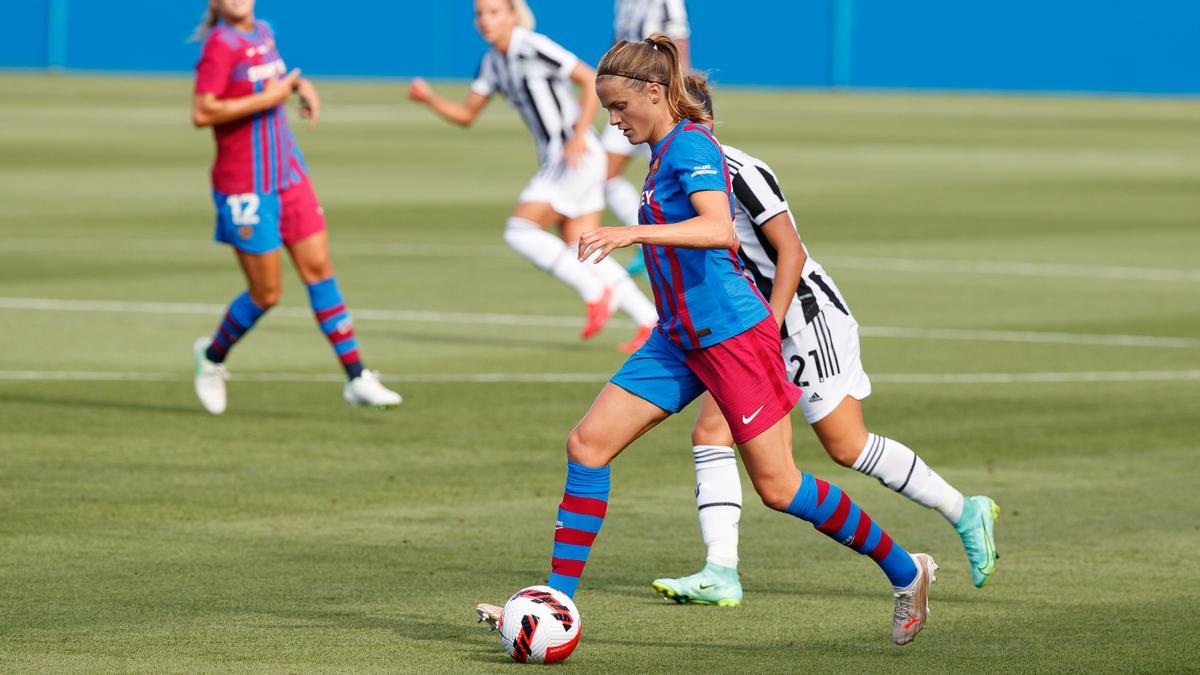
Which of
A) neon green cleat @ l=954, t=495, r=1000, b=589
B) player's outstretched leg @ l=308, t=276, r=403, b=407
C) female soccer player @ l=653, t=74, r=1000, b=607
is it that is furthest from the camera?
player's outstretched leg @ l=308, t=276, r=403, b=407

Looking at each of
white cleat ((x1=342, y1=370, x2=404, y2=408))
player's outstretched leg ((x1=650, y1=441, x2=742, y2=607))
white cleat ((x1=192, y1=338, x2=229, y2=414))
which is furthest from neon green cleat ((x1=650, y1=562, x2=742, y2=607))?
white cleat ((x1=192, y1=338, x2=229, y2=414))

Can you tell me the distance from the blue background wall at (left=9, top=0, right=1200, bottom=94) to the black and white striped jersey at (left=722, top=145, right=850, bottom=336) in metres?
52.1

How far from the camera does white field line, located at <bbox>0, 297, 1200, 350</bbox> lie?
598 inches

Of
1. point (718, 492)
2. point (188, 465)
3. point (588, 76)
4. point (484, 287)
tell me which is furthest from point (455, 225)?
point (718, 492)

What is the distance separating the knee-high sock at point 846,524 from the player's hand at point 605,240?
3.53 ft

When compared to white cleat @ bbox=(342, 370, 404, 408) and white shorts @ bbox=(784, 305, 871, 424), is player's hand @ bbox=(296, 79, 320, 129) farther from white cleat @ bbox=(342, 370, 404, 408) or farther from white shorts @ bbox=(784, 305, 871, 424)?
white shorts @ bbox=(784, 305, 871, 424)

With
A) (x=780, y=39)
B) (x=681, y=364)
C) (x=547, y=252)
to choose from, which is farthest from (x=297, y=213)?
(x=780, y=39)

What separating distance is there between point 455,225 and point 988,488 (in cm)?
1427

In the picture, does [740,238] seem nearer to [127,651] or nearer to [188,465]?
[127,651]

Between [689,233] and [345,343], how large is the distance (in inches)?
224

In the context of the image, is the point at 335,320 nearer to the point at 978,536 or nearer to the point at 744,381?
the point at 978,536

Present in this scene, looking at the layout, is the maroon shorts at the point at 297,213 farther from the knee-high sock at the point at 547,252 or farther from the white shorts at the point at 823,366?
the white shorts at the point at 823,366

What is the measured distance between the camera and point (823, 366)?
25.4 ft

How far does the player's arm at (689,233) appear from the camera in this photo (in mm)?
6457
